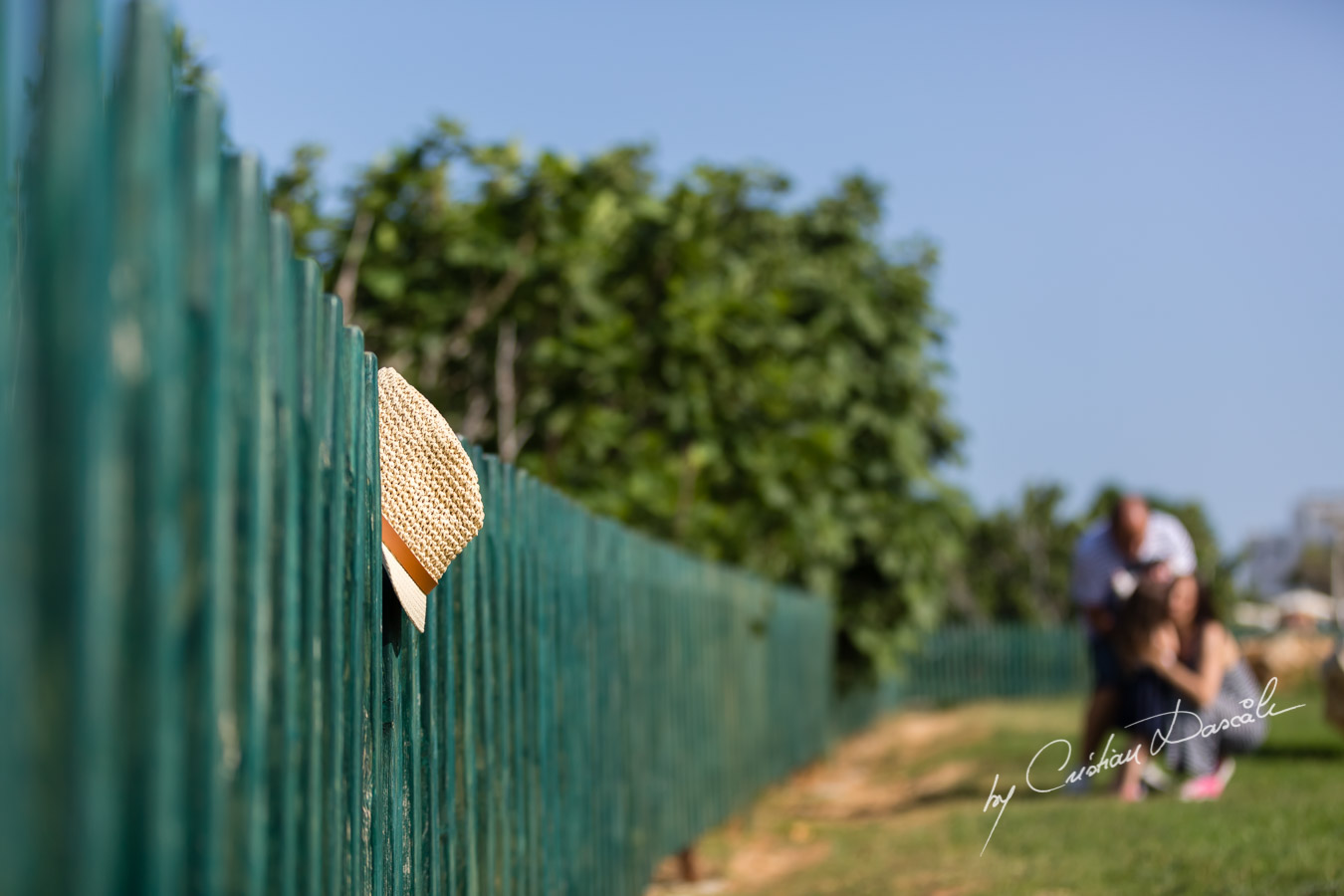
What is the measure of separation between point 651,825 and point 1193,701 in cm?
306

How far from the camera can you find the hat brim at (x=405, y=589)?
3.06 metres

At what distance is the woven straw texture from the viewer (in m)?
3.20

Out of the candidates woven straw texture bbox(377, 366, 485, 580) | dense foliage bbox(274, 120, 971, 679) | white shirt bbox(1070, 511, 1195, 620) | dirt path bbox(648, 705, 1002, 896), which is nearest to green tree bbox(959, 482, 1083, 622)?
dirt path bbox(648, 705, 1002, 896)

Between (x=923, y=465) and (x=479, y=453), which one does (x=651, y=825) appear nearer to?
(x=479, y=453)

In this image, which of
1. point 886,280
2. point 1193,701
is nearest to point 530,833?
point 1193,701

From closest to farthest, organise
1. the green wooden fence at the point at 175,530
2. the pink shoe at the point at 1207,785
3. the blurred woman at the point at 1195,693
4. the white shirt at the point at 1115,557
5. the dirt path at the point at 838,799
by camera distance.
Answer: the green wooden fence at the point at 175,530 → the pink shoe at the point at 1207,785 → the blurred woman at the point at 1195,693 → the dirt path at the point at 838,799 → the white shirt at the point at 1115,557

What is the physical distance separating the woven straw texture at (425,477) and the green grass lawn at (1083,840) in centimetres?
304

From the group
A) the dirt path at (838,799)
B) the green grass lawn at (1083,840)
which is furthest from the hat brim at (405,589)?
the dirt path at (838,799)

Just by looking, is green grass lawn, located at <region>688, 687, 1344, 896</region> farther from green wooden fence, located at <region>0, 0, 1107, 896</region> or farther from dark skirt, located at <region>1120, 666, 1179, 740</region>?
green wooden fence, located at <region>0, 0, 1107, 896</region>

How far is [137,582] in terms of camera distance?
5.58 ft

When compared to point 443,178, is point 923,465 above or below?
below

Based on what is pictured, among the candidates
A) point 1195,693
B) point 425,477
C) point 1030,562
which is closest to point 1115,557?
point 1195,693

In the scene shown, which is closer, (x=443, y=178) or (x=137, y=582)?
(x=137, y=582)

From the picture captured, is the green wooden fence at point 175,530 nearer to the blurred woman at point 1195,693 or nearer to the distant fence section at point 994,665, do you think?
the blurred woman at point 1195,693
